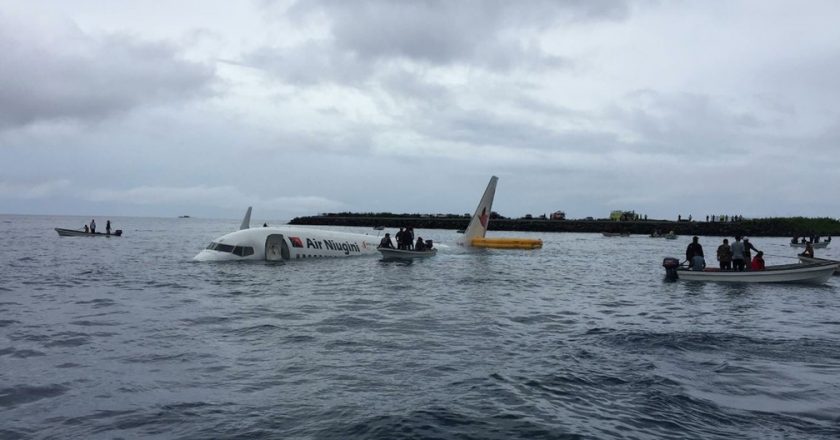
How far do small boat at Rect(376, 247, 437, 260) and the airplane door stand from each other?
551 cm

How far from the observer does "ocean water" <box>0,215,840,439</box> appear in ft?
24.9

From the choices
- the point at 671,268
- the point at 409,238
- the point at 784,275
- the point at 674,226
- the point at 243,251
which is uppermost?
the point at 674,226

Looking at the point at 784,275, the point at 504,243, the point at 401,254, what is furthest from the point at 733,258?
the point at 504,243

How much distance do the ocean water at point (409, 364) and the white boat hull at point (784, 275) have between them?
4.03 meters

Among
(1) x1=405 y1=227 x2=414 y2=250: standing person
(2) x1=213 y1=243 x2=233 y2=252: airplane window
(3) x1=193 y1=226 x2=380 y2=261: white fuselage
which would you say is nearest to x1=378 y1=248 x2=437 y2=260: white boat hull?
(1) x1=405 y1=227 x2=414 y2=250: standing person

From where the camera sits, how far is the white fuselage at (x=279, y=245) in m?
31.5

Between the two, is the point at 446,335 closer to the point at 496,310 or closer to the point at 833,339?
the point at 496,310

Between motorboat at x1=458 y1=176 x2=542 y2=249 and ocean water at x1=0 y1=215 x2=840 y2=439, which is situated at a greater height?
motorboat at x1=458 y1=176 x2=542 y2=249

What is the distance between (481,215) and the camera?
52.1 metres

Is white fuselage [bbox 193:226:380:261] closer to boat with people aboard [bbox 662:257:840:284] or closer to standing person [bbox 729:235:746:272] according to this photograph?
boat with people aboard [bbox 662:257:840:284]

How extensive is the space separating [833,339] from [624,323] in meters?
4.72

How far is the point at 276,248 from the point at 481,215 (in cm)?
2341

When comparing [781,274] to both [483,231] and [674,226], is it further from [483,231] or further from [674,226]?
[674,226]

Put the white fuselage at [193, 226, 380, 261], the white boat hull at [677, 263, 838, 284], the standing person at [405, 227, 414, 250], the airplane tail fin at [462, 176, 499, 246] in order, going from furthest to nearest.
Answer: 1. the airplane tail fin at [462, 176, 499, 246]
2. the standing person at [405, 227, 414, 250]
3. the white fuselage at [193, 226, 380, 261]
4. the white boat hull at [677, 263, 838, 284]
